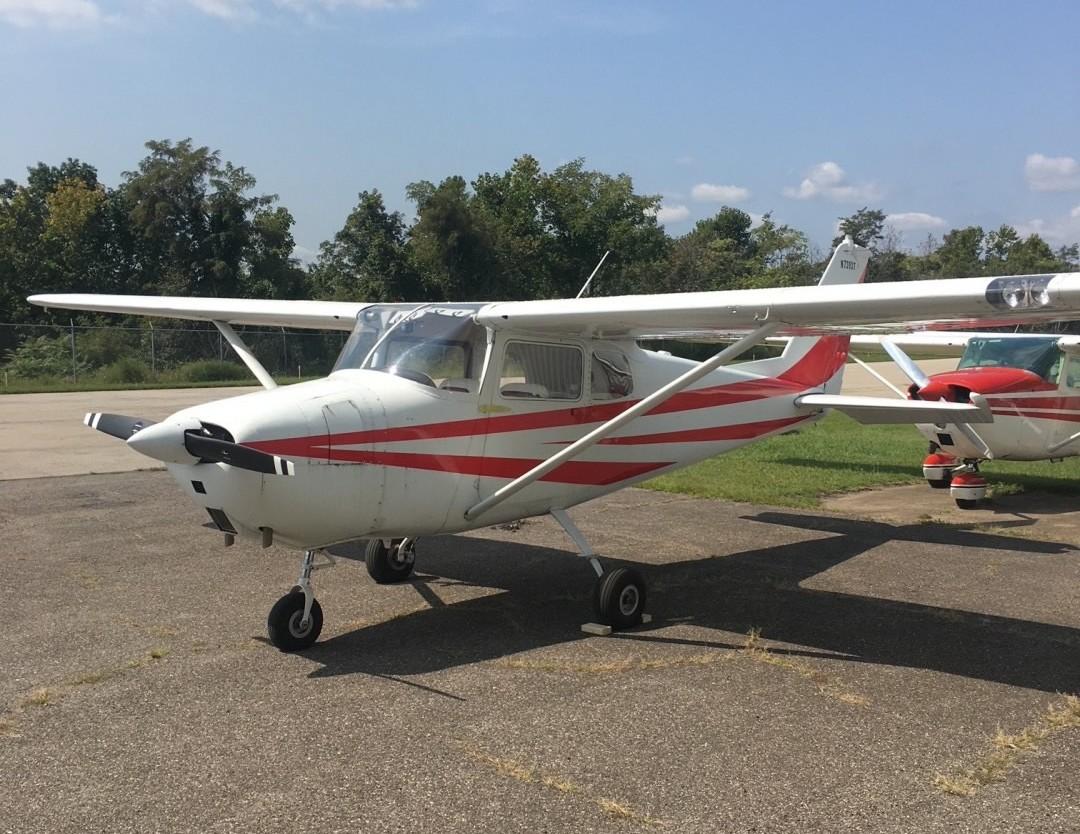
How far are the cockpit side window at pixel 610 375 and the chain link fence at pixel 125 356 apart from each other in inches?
1038

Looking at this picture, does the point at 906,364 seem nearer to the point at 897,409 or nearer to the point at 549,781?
the point at 897,409

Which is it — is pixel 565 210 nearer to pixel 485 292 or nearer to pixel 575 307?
pixel 485 292

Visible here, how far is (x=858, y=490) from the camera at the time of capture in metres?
12.4

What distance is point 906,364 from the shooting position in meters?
12.7

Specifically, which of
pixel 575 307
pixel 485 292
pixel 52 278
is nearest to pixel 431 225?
pixel 485 292

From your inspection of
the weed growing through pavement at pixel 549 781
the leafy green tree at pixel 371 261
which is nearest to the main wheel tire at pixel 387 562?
the weed growing through pavement at pixel 549 781

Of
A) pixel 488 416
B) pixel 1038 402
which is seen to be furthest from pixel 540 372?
pixel 1038 402

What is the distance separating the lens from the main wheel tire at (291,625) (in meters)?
5.60

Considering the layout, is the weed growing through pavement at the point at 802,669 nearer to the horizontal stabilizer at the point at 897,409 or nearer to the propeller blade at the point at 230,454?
the horizontal stabilizer at the point at 897,409

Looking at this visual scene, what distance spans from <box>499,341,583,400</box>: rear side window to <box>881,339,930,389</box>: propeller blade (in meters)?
6.35

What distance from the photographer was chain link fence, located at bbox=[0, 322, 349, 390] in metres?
30.0

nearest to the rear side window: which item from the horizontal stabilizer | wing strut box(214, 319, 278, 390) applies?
wing strut box(214, 319, 278, 390)

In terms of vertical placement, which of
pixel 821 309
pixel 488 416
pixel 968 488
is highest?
pixel 821 309

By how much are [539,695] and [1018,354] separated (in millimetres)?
10031
